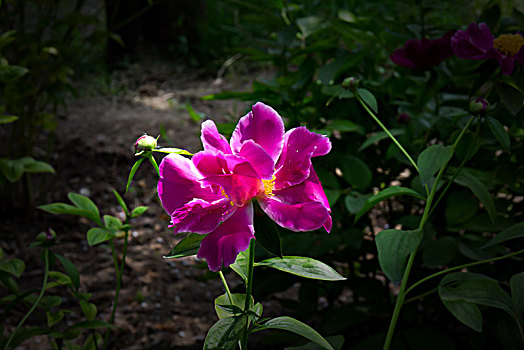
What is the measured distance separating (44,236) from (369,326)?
985mm

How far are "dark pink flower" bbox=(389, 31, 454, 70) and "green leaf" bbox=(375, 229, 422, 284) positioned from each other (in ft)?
1.62

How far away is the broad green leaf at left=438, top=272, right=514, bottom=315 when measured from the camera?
0.75 m

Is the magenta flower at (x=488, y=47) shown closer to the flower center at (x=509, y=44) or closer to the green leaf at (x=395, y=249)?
the flower center at (x=509, y=44)

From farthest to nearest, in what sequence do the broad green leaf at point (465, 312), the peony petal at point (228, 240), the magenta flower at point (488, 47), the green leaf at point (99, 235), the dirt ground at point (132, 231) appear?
the dirt ground at point (132, 231)
the green leaf at point (99, 235)
the magenta flower at point (488, 47)
the broad green leaf at point (465, 312)
the peony petal at point (228, 240)

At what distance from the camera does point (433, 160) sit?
2.60ft

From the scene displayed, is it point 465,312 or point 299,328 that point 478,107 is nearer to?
point 465,312

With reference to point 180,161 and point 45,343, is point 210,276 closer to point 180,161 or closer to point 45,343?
point 45,343

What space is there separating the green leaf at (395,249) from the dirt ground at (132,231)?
23.3 inches

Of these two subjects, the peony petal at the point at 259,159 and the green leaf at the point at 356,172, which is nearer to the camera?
the peony petal at the point at 259,159

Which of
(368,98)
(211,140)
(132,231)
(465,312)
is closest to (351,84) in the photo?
(368,98)

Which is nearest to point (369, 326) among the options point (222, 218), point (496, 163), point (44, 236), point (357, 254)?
point (357, 254)

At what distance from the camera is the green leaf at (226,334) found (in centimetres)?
57

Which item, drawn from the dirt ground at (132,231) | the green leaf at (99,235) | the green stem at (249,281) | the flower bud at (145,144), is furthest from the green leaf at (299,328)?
the dirt ground at (132,231)

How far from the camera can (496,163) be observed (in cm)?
124
